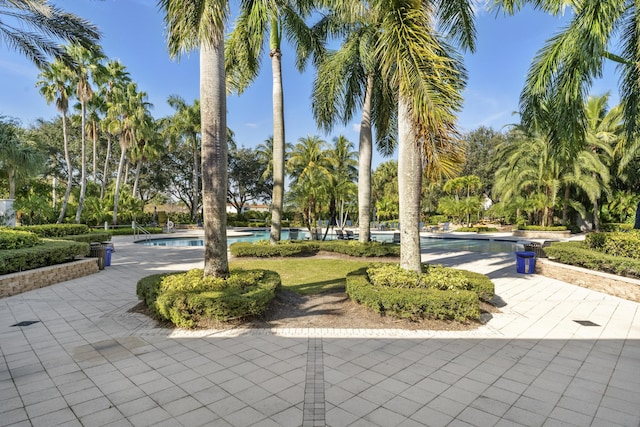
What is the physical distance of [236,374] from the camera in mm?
3961

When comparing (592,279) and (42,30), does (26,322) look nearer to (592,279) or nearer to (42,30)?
(42,30)

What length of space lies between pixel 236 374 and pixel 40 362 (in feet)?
8.92

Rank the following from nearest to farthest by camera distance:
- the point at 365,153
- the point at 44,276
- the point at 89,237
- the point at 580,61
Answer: the point at 580,61 < the point at 44,276 < the point at 365,153 < the point at 89,237

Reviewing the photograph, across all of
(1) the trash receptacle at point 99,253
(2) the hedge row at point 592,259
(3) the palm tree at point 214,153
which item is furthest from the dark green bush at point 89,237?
(2) the hedge row at point 592,259

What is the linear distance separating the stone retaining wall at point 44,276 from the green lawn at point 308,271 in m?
4.55

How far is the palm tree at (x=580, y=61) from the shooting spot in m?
7.03

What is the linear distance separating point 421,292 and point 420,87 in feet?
11.7

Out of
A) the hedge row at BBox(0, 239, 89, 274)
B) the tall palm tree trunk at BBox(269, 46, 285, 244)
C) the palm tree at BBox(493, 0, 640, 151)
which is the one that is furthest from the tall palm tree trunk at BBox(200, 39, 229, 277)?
the palm tree at BBox(493, 0, 640, 151)

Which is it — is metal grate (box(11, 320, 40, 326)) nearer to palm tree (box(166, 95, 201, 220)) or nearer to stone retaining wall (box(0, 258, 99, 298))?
stone retaining wall (box(0, 258, 99, 298))

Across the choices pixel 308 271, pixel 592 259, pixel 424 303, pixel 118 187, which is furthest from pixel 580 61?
pixel 118 187

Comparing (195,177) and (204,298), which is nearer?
(204,298)

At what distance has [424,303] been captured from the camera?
5566mm

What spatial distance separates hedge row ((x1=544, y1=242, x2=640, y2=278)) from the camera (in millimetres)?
7906

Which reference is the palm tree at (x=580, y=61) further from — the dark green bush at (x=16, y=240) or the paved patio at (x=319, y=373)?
the dark green bush at (x=16, y=240)
